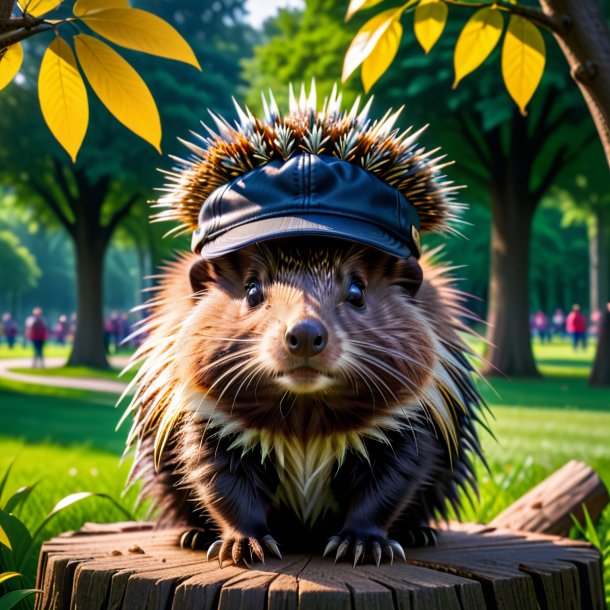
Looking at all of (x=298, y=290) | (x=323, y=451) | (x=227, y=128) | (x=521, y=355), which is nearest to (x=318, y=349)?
(x=298, y=290)

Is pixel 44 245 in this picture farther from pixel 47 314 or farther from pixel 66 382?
pixel 66 382

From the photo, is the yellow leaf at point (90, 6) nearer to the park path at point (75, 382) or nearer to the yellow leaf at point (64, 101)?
the yellow leaf at point (64, 101)

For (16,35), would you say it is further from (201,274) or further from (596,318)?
(596,318)

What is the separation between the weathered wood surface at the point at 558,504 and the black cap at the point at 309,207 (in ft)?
5.98

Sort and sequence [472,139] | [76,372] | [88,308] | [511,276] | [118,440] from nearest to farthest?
[118,440]
[511,276]
[472,139]
[76,372]
[88,308]

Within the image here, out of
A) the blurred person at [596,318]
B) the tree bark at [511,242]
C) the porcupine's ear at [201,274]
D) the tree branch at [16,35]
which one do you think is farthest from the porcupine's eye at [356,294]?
the blurred person at [596,318]

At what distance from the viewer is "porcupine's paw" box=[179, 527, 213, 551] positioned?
8.57 feet

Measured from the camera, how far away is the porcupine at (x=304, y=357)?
Result: 2.28 metres

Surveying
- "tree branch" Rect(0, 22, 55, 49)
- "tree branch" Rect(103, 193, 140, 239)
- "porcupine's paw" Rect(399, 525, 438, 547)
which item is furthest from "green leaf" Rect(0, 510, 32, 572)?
"tree branch" Rect(103, 193, 140, 239)

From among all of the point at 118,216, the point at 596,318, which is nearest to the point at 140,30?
the point at 118,216

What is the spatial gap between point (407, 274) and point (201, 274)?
73 cm

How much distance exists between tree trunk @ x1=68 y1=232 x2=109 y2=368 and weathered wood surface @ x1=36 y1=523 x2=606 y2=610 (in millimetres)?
16799

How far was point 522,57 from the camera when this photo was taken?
8.77 feet

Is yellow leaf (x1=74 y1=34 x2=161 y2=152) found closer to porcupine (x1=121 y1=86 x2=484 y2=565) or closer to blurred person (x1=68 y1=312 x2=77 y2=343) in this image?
porcupine (x1=121 y1=86 x2=484 y2=565)
